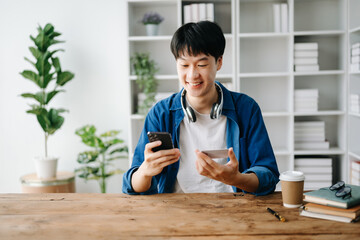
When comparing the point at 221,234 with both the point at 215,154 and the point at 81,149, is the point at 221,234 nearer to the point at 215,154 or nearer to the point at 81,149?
the point at 215,154

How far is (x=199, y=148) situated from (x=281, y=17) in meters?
2.22

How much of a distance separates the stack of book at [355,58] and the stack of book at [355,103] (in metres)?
0.23

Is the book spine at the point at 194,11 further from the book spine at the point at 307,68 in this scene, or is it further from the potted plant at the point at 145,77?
the book spine at the point at 307,68

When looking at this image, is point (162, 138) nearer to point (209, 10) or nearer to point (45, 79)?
point (209, 10)

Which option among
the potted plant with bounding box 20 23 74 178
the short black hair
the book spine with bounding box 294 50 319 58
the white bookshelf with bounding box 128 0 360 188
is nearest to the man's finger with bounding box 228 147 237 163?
the short black hair

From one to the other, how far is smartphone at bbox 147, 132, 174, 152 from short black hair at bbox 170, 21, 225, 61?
1.44 ft

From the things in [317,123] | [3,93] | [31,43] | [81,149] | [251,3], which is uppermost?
[251,3]

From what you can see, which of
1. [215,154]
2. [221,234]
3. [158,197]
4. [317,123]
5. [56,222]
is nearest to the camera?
[221,234]

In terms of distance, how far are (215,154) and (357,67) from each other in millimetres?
2369

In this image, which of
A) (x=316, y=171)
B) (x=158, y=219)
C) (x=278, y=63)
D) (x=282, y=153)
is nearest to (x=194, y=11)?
(x=278, y=63)

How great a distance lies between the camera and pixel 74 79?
4.10 metres

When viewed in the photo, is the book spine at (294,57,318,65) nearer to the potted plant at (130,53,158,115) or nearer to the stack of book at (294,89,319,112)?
the stack of book at (294,89,319,112)

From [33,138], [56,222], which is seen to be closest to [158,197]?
[56,222]

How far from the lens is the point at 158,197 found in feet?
5.38
